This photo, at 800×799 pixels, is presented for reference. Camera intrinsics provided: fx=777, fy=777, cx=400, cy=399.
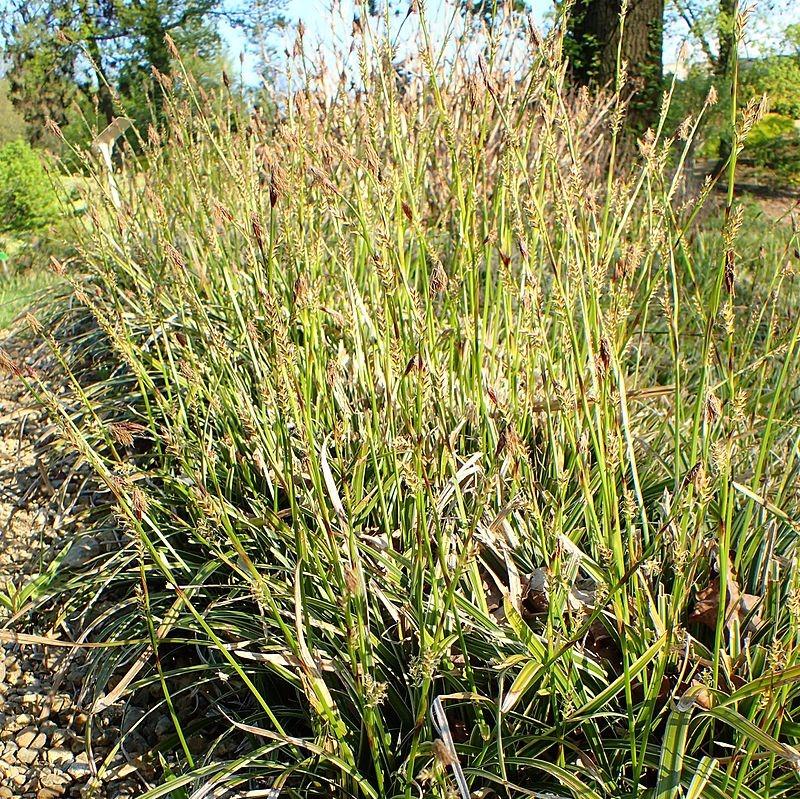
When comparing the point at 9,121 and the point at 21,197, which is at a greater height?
the point at 9,121

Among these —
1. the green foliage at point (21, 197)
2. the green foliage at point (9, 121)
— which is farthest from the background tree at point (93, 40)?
the green foliage at point (21, 197)

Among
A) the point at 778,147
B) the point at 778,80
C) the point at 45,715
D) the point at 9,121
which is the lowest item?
the point at 45,715

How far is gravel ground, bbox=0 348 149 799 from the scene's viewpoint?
6.17ft

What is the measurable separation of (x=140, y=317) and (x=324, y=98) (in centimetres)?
133

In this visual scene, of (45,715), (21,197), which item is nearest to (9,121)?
(21,197)

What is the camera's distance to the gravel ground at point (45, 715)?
1.88 m

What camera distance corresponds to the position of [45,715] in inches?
84.0

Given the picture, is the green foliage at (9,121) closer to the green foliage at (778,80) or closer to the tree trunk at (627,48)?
the tree trunk at (627,48)

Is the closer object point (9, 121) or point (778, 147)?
point (778, 147)

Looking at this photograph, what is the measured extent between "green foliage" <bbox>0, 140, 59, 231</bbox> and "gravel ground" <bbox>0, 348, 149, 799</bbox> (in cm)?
811

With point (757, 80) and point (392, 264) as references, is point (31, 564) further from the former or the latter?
point (757, 80)

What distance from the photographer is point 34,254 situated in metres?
8.25

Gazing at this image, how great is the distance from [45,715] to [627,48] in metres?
7.66

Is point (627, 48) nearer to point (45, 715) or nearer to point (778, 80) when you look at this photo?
point (778, 80)
